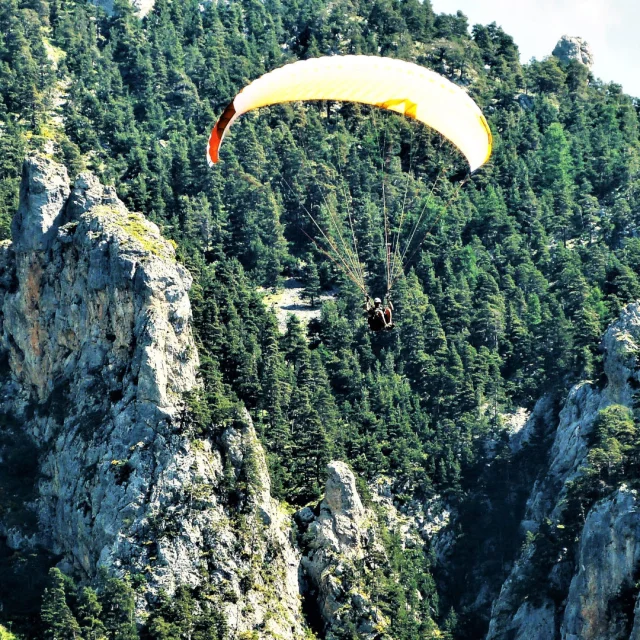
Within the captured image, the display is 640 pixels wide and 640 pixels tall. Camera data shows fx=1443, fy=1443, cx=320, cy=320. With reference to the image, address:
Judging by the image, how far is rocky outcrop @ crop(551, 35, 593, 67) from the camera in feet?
586

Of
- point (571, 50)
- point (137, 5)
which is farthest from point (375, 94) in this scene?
point (571, 50)

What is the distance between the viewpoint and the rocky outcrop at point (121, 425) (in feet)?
235

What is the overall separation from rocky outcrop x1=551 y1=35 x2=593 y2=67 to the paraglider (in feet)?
420

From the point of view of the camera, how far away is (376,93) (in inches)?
2119

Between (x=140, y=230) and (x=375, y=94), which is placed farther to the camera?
(x=140, y=230)

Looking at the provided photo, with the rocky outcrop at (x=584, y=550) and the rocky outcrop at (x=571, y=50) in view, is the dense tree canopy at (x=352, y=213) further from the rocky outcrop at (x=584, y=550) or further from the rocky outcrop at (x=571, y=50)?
the rocky outcrop at (x=571, y=50)

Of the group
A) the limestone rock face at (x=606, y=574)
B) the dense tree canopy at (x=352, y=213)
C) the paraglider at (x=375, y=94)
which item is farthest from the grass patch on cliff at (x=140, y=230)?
the limestone rock face at (x=606, y=574)

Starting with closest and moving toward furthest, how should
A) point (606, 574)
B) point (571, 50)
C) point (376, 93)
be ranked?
point (376, 93)
point (606, 574)
point (571, 50)

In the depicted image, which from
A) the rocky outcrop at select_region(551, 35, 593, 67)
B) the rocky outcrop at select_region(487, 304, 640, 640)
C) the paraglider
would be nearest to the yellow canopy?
the paraglider

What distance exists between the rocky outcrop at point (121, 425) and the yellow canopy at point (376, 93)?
24.4m

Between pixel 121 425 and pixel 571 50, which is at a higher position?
pixel 571 50

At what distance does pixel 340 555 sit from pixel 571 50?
11705cm

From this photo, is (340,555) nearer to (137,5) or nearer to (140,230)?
(140,230)

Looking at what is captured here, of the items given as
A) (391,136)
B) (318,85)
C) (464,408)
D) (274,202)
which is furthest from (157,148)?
(318,85)
